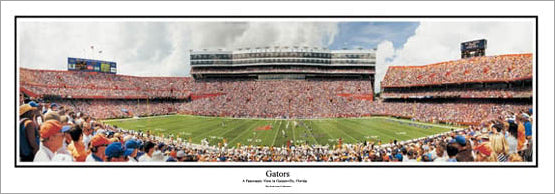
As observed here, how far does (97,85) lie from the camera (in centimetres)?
1008

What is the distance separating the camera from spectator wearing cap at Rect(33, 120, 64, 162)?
190 inches

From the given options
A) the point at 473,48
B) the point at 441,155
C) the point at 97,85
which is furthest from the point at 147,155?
the point at 473,48

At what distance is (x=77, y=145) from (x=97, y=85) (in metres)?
6.48

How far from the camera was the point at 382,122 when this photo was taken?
1277cm

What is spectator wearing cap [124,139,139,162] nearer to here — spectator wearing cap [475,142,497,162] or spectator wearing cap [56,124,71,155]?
spectator wearing cap [56,124,71,155]

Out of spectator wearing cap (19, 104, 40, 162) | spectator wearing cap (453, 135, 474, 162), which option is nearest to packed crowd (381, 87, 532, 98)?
spectator wearing cap (453, 135, 474, 162)

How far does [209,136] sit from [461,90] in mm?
13203

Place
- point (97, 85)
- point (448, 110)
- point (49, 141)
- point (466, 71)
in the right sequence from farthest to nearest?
point (448, 110), point (466, 71), point (97, 85), point (49, 141)

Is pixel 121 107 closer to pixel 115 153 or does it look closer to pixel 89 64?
pixel 89 64

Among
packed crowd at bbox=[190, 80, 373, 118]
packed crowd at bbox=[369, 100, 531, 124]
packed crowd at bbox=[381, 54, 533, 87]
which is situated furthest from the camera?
packed crowd at bbox=[190, 80, 373, 118]

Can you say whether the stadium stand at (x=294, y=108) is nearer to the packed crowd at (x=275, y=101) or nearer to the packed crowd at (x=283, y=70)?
the packed crowd at (x=275, y=101)

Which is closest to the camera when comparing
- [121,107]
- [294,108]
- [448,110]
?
[121,107]

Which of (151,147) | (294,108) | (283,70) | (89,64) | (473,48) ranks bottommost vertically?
(151,147)

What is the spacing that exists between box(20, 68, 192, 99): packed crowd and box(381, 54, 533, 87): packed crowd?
463 inches
